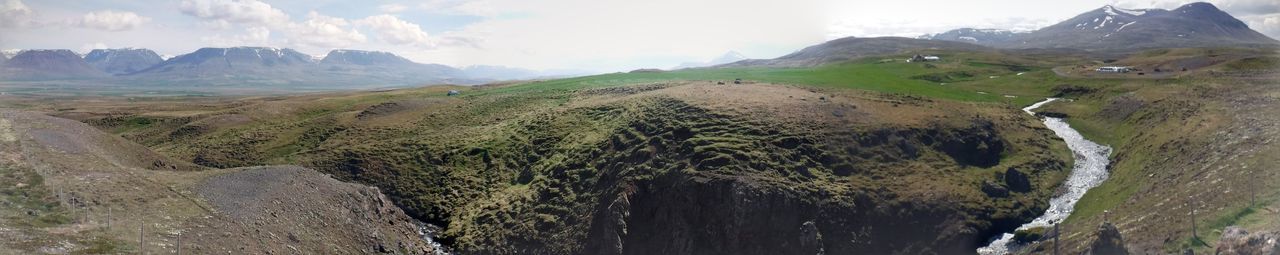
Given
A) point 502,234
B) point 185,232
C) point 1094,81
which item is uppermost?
point 1094,81

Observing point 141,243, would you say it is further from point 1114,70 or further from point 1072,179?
point 1114,70

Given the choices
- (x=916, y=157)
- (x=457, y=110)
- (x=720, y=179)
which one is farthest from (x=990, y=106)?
(x=457, y=110)

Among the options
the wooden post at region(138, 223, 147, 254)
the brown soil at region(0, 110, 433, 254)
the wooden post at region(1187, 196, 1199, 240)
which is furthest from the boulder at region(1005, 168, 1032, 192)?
the wooden post at region(138, 223, 147, 254)

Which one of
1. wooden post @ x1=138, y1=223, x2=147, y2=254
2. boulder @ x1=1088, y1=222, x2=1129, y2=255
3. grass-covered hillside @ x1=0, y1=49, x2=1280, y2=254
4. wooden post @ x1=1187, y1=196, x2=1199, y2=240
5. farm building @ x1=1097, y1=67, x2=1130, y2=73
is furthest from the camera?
farm building @ x1=1097, y1=67, x2=1130, y2=73

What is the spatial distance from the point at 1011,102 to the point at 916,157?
35.0 metres

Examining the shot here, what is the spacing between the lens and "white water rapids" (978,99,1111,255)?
3859 centimetres

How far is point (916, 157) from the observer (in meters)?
47.9

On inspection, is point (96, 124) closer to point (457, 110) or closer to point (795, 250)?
point (457, 110)

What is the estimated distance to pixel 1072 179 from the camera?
155 ft

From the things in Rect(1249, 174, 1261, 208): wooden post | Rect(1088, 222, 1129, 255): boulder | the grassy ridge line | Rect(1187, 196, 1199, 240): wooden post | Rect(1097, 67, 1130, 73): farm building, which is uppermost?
Rect(1097, 67, 1130, 73): farm building

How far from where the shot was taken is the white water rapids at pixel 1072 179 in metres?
38.6

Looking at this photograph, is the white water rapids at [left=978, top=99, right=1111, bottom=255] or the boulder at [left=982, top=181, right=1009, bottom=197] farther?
the boulder at [left=982, top=181, right=1009, bottom=197]

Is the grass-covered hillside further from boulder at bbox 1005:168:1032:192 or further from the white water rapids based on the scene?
the white water rapids

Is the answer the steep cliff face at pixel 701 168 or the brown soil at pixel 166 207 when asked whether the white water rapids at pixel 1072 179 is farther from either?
the brown soil at pixel 166 207
